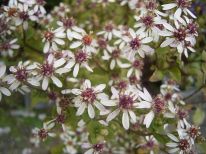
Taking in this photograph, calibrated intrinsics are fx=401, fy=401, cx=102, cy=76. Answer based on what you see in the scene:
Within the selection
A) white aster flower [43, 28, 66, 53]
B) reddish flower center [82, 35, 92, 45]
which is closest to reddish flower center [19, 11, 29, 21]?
white aster flower [43, 28, 66, 53]

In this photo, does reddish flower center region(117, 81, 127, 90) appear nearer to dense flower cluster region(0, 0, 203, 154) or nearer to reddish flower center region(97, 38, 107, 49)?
dense flower cluster region(0, 0, 203, 154)

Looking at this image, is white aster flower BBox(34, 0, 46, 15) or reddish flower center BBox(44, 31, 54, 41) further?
white aster flower BBox(34, 0, 46, 15)

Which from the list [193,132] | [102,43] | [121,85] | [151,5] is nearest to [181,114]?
[193,132]

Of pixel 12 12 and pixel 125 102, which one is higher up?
pixel 12 12

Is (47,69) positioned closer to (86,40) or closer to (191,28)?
(86,40)

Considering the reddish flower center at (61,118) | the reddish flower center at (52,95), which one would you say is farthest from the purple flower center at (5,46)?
the reddish flower center at (61,118)

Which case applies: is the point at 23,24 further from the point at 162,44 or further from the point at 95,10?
the point at 95,10
